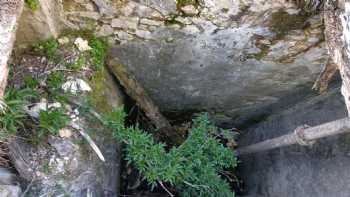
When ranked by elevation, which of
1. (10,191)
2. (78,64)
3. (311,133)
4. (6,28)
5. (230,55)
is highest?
(230,55)

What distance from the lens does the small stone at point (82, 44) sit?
78.7 inches

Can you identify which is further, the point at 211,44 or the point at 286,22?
the point at 211,44

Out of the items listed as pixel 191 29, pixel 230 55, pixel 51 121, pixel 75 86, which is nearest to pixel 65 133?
pixel 51 121

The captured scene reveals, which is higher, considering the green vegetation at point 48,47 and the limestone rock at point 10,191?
the green vegetation at point 48,47

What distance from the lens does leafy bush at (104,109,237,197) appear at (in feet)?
6.33

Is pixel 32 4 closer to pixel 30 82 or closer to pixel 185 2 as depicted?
pixel 30 82

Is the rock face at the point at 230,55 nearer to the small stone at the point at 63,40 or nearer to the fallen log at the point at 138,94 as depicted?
the fallen log at the point at 138,94

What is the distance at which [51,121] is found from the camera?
176 centimetres

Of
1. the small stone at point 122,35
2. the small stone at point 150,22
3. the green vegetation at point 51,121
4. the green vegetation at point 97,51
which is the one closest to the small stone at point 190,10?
the small stone at point 150,22

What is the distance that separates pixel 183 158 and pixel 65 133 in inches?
23.8

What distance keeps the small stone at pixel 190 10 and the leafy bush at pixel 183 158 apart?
1.81ft

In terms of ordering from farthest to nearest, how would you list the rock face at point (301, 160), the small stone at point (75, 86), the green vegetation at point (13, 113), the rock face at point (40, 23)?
the rock face at point (301, 160) < the small stone at point (75, 86) < the rock face at point (40, 23) < the green vegetation at point (13, 113)

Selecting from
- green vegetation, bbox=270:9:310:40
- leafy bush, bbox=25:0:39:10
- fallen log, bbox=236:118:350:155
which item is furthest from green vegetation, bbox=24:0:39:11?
fallen log, bbox=236:118:350:155

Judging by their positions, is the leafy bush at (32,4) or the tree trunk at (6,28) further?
the leafy bush at (32,4)
